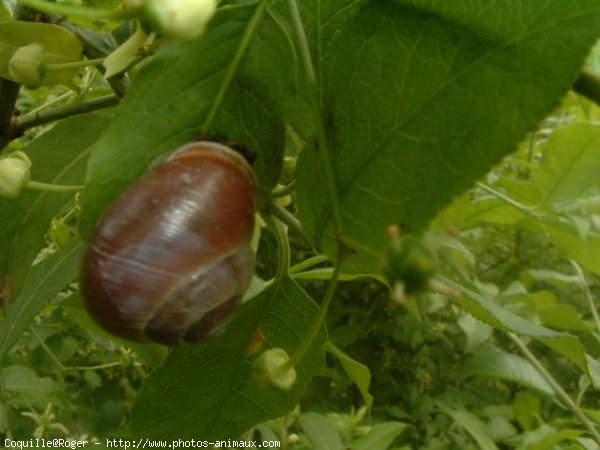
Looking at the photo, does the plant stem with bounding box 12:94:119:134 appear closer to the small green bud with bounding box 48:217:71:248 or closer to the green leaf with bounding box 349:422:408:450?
the small green bud with bounding box 48:217:71:248

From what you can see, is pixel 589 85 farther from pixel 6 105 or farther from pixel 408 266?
pixel 6 105

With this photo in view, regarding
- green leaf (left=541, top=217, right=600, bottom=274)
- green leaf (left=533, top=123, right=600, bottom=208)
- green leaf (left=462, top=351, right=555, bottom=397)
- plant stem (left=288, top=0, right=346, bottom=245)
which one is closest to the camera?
plant stem (left=288, top=0, right=346, bottom=245)

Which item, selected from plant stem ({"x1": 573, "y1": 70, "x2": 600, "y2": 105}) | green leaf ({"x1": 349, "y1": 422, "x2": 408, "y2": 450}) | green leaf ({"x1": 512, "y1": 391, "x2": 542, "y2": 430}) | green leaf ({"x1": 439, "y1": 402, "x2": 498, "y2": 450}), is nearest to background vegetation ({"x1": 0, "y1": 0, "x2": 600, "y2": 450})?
plant stem ({"x1": 573, "y1": 70, "x2": 600, "y2": 105})

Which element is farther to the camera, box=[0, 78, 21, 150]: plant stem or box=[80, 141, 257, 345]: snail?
box=[0, 78, 21, 150]: plant stem

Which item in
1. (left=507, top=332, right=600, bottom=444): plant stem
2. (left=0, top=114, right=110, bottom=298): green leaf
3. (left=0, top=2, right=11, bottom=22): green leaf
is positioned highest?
(left=0, top=2, right=11, bottom=22): green leaf

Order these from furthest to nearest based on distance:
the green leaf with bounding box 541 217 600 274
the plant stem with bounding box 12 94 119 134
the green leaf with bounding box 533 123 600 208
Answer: the green leaf with bounding box 541 217 600 274
the green leaf with bounding box 533 123 600 208
the plant stem with bounding box 12 94 119 134

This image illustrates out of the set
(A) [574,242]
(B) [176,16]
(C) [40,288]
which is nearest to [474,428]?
(A) [574,242]

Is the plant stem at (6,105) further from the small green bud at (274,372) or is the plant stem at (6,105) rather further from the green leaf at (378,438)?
the green leaf at (378,438)
